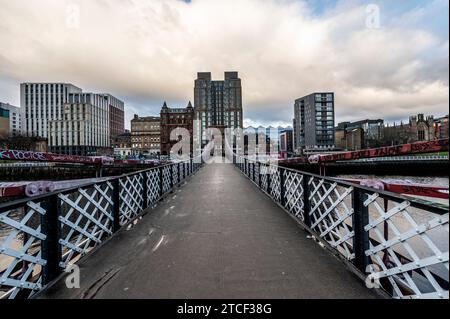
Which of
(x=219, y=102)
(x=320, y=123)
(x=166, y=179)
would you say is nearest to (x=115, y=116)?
(x=219, y=102)

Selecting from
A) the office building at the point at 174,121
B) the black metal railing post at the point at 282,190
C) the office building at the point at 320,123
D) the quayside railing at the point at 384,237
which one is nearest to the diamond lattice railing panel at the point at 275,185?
the black metal railing post at the point at 282,190

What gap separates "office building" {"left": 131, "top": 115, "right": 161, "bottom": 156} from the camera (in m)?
91.2

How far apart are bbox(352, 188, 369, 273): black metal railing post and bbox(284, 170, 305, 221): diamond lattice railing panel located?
1786 millimetres

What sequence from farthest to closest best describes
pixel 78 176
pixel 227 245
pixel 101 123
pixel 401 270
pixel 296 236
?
1. pixel 101 123
2. pixel 78 176
3. pixel 296 236
4. pixel 227 245
5. pixel 401 270

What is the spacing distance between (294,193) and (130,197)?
425 cm

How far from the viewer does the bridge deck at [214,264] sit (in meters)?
2.43

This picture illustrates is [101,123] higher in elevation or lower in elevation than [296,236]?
higher

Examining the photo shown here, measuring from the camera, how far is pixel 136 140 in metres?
91.9

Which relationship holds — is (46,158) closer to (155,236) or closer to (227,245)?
(155,236)

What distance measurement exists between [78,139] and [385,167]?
11581 cm

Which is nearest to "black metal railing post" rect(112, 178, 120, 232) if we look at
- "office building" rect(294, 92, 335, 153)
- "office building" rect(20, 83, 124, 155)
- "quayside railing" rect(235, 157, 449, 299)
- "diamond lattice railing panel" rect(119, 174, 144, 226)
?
"diamond lattice railing panel" rect(119, 174, 144, 226)

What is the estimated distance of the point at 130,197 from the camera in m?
5.23

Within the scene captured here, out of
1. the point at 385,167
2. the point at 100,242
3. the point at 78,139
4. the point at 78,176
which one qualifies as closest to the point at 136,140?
the point at 78,139
